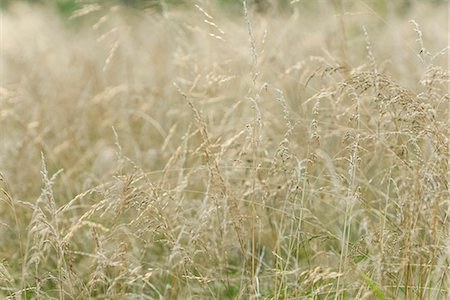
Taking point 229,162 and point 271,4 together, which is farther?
point 271,4

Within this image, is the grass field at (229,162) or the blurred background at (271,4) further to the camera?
the blurred background at (271,4)

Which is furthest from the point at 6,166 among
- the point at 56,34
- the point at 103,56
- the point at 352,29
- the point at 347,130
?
the point at 56,34

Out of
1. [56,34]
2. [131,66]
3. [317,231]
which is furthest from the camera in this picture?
[56,34]

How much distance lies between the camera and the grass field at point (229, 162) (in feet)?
6.18

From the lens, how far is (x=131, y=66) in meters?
5.32

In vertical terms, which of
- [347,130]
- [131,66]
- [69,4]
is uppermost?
[347,130]

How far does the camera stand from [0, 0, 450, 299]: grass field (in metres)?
Answer: 1.88

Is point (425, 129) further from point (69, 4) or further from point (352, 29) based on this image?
point (69, 4)

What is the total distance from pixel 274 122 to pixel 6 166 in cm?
121

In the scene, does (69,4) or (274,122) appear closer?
(274,122)

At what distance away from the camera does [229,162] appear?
273cm

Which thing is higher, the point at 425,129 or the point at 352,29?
the point at 425,129

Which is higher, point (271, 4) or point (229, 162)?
point (271, 4)

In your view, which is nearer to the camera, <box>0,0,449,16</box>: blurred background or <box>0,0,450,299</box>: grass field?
<box>0,0,450,299</box>: grass field
